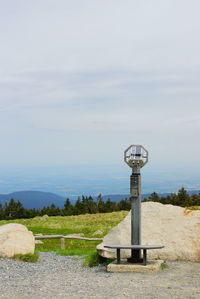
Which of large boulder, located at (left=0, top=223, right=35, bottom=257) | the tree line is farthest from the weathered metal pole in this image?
the tree line

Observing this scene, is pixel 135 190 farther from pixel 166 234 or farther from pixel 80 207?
pixel 80 207

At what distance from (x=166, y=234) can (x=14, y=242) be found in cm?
463

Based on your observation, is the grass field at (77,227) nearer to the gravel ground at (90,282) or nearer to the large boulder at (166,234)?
the large boulder at (166,234)

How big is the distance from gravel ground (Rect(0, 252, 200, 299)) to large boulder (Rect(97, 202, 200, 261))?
1.49 ft

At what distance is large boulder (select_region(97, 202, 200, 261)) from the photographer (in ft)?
46.1

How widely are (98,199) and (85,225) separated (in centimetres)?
2117

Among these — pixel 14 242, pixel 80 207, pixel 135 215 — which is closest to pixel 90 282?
pixel 135 215

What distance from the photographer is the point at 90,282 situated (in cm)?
1153

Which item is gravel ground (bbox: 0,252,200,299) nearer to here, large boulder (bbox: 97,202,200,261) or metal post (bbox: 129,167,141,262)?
large boulder (bbox: 97,202,200,261)

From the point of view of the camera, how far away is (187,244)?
46.5ft

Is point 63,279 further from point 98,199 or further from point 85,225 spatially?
point 98,199

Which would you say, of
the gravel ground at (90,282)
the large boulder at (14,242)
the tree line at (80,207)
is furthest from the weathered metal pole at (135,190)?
the tree line at (80,207)

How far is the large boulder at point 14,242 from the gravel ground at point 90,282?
0.61m

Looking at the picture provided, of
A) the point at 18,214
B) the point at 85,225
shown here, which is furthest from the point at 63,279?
the point at 18,214
